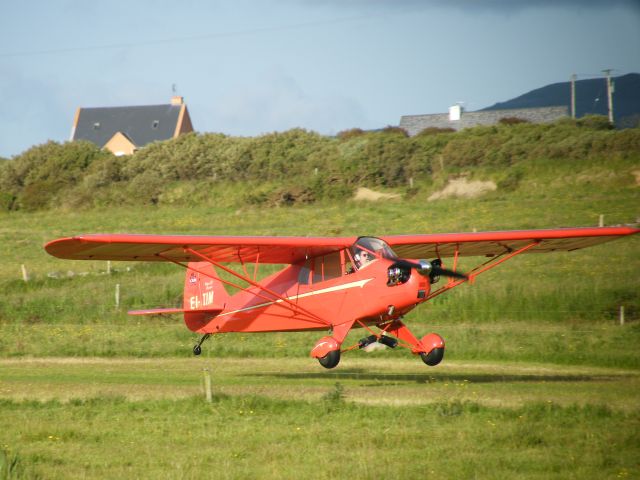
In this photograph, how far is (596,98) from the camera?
13538 cm

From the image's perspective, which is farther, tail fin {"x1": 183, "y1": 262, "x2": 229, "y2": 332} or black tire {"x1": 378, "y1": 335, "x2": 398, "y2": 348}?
tail fin {"x1": 183, "y1": 262, "x2": 229, "y2": 332}

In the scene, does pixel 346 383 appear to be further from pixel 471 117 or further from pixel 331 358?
pixel 471 117

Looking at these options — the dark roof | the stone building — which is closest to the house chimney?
the stone building

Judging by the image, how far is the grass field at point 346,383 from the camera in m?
10.7

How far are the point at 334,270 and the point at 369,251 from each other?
1149mm

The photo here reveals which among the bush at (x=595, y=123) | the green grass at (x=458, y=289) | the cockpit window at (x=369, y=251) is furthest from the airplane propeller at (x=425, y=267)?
the bush at (x=595, y=123)

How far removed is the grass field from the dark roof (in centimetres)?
5059

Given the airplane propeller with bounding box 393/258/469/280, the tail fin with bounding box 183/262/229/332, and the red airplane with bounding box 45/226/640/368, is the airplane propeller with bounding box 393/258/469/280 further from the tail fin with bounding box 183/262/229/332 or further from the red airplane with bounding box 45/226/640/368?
the tail fin with bounding box 183/262/229/332

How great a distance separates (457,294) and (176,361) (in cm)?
910

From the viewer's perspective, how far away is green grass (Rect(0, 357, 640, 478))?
1028 cm

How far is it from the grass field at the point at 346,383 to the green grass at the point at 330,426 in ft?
0.13

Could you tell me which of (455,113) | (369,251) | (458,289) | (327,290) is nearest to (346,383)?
(327,290)

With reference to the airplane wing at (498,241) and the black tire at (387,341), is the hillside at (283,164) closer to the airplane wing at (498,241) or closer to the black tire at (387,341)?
the airplane wing at (498,241)

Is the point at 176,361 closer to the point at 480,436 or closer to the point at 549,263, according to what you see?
the point at 480,436
